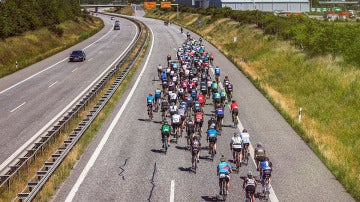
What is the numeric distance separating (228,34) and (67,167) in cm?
6668

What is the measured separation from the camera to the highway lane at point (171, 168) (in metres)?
16.2

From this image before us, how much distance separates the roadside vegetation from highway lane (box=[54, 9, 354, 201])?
0.87 metres

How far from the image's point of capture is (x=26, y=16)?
216 feet

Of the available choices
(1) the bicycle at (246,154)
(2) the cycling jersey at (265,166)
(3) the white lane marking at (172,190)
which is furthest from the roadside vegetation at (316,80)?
(3) the white lane marking at (172,190)

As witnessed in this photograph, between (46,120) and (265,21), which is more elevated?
(265,21)

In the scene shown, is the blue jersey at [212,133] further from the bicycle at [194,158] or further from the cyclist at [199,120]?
the cyclist at [199,120]

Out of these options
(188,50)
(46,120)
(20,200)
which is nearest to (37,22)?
(188,50)

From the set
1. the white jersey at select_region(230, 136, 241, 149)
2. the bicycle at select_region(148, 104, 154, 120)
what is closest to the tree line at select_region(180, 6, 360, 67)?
the bicycle at select_region(148, 104, 154, 120)

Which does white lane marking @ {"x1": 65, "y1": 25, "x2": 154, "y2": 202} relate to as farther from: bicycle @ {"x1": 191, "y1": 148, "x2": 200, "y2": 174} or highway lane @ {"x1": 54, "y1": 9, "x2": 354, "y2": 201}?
bicycle @ {"x1": 191, "y1": 148, "x2": 200, "y2": 174}

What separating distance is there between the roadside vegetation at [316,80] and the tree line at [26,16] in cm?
2679

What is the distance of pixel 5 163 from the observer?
761 inches

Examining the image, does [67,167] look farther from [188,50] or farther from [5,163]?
[188,50]

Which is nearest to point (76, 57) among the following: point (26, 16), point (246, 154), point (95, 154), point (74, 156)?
point (26, 16)

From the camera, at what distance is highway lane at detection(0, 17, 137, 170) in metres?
24.2
